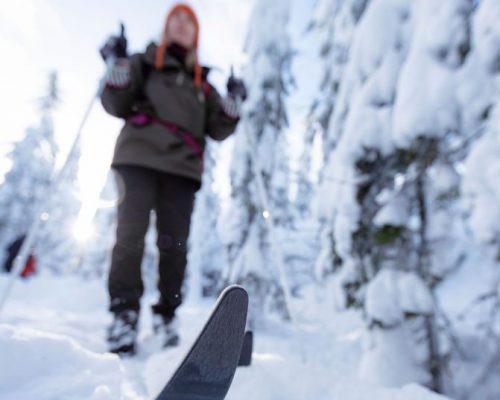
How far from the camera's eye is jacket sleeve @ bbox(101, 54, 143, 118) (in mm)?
2344

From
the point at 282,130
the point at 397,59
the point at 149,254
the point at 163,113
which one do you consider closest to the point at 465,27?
the point at 397,59

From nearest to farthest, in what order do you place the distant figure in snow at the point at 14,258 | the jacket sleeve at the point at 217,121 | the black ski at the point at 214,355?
the black ski at the point at 214,355, the jacket sleeve at the point at 217,121, the distant figure in snow at the point at 14,258

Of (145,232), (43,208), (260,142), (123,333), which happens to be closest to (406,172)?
(145,232)

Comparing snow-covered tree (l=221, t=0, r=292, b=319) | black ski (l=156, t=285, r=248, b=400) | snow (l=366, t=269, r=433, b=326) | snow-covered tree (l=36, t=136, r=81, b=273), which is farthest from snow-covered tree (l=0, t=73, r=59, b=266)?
black ski (l=156, t=285, r=248, b=400)

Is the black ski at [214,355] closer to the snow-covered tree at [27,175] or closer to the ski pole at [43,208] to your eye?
the ski pole at [43,208]

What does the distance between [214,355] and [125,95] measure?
1990 millimetres

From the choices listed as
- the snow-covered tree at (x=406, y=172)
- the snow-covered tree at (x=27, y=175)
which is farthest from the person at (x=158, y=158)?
the snow-covered tree at (x=27, y=175)

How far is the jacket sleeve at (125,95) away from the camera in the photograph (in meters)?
2.34

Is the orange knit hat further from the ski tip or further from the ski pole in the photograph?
the ski tip

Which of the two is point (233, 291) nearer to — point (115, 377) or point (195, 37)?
point (115, 377)

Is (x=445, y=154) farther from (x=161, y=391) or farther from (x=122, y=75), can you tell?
(x=161, y=391)

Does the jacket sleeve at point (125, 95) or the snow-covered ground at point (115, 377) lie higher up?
the jacket sleeve at point (125, 95)

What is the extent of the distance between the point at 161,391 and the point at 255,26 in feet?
26.7

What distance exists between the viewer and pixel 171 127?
2.44 m
